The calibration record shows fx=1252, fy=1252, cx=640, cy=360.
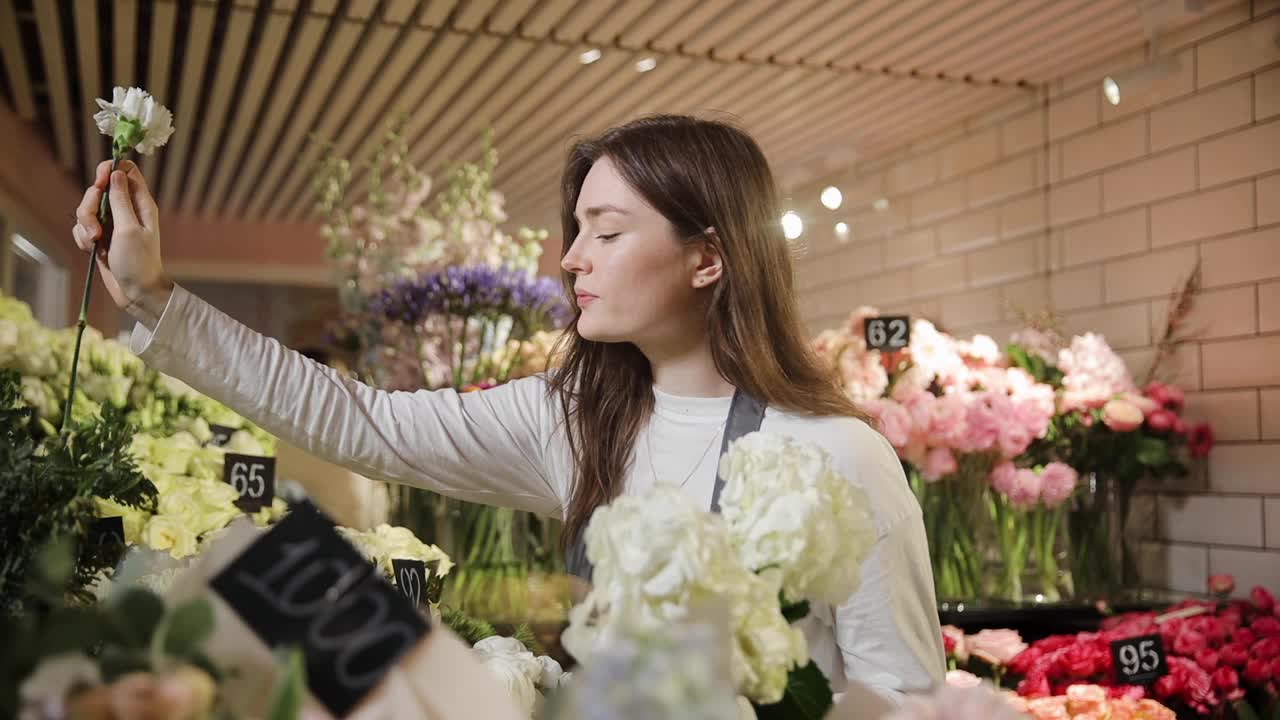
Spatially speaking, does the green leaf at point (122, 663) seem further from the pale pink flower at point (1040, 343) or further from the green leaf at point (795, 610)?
the pale pink flower at point (1040, 343)

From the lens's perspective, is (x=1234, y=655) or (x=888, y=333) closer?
(x=1234, y=655)

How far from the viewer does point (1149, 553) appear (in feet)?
11.4

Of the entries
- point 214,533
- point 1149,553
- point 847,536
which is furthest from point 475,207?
point 847,536

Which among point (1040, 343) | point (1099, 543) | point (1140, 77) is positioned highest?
point (1140, 77)

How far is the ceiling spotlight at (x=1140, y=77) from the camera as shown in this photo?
308 centimetres

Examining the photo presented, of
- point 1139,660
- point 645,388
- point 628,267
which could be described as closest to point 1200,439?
point 1139,660

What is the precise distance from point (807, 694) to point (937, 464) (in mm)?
2099

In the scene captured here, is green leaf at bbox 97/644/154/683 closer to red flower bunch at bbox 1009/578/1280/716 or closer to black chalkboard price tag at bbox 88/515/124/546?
black chalkboard price tag at bbox 88/515/124/546

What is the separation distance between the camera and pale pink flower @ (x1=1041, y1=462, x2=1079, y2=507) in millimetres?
2818

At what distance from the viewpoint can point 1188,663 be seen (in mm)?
2229

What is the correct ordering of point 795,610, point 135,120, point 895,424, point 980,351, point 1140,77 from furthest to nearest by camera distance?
point 1140,77, point 980,351, point 895,424, point 135,120, point 795,610

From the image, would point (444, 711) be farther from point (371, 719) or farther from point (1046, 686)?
point (1046, 686)

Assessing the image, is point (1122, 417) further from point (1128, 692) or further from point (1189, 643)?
point (1128, 692)

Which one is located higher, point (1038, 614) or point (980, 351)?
point (980, 351)
